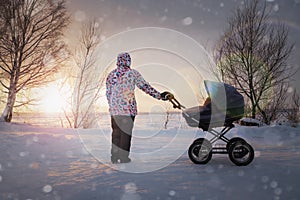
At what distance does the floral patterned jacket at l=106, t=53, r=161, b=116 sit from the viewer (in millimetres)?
4520

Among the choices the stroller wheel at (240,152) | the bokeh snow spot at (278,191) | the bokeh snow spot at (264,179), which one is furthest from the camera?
the stroller wheel at (240,152)

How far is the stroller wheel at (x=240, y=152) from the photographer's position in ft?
13.5

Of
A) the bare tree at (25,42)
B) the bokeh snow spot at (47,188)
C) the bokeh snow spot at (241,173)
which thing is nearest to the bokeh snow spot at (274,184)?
the bokeh snow spot at (241,173)

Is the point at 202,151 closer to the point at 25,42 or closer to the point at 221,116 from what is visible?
the point at 221,116

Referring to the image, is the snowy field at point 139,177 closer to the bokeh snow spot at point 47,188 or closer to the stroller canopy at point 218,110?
the bokeh snow spot at point 47,188

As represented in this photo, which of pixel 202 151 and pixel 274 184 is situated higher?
pixel 202 151

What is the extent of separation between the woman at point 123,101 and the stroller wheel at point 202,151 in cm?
113

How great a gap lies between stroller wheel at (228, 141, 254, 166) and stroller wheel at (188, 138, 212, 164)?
381mm

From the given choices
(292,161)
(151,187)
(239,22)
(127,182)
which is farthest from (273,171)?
(239,22)

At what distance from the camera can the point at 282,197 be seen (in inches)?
104

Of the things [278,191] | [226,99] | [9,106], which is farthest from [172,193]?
[9,106]

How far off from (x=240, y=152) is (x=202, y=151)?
68 cm

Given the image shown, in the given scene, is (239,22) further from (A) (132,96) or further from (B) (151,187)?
(B) (151,187)

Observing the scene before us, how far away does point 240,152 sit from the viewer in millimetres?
4184
